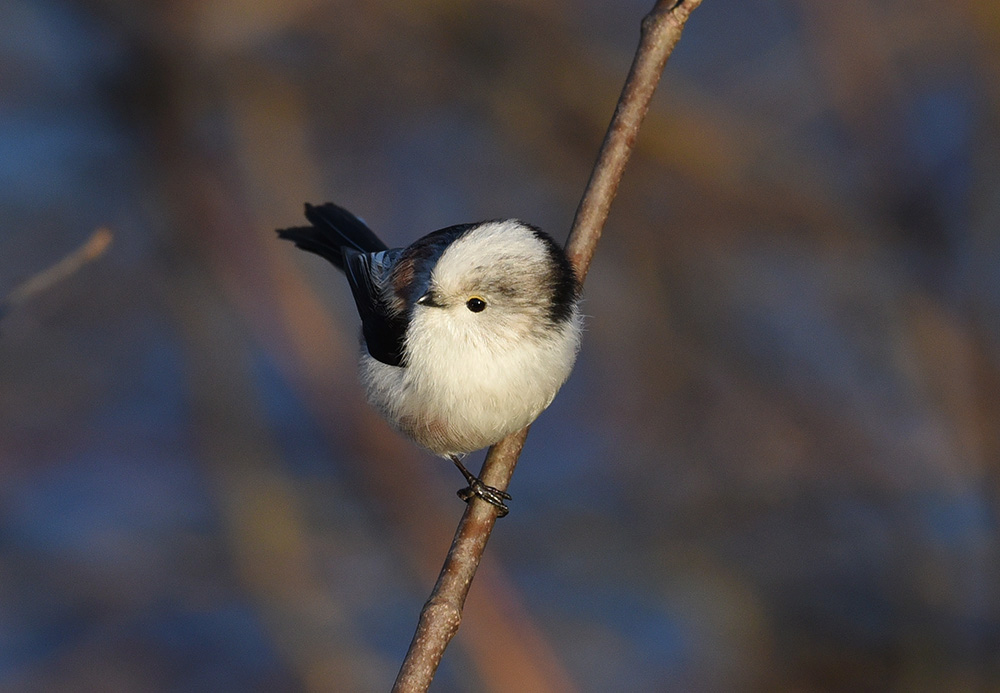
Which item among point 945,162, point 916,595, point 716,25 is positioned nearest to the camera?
point 916,595

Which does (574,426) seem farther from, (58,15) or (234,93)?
(58,15)

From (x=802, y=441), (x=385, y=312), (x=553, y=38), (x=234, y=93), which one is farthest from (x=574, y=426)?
(x=385, y=312)

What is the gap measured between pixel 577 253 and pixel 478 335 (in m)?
0.34

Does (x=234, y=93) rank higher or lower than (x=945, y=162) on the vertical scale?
Result: lower

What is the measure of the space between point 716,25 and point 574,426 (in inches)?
95.5

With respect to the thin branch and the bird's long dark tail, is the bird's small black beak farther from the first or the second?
the bird's long dark tail

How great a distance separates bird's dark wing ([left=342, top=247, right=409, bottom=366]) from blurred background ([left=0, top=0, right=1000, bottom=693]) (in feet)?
5.91

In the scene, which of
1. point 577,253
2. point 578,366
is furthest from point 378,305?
point 578,366

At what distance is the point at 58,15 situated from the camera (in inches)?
205

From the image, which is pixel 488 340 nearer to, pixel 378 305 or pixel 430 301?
pixel 430 301

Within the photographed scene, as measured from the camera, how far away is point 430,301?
227cm

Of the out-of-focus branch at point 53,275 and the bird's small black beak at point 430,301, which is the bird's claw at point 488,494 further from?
the out-of-focus branch at point 53,275

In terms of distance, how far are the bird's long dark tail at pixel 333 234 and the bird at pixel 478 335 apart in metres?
0.62

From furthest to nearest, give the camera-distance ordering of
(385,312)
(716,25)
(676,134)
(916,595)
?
(716,25) → (676,134) → (916,595) → (385,312)
